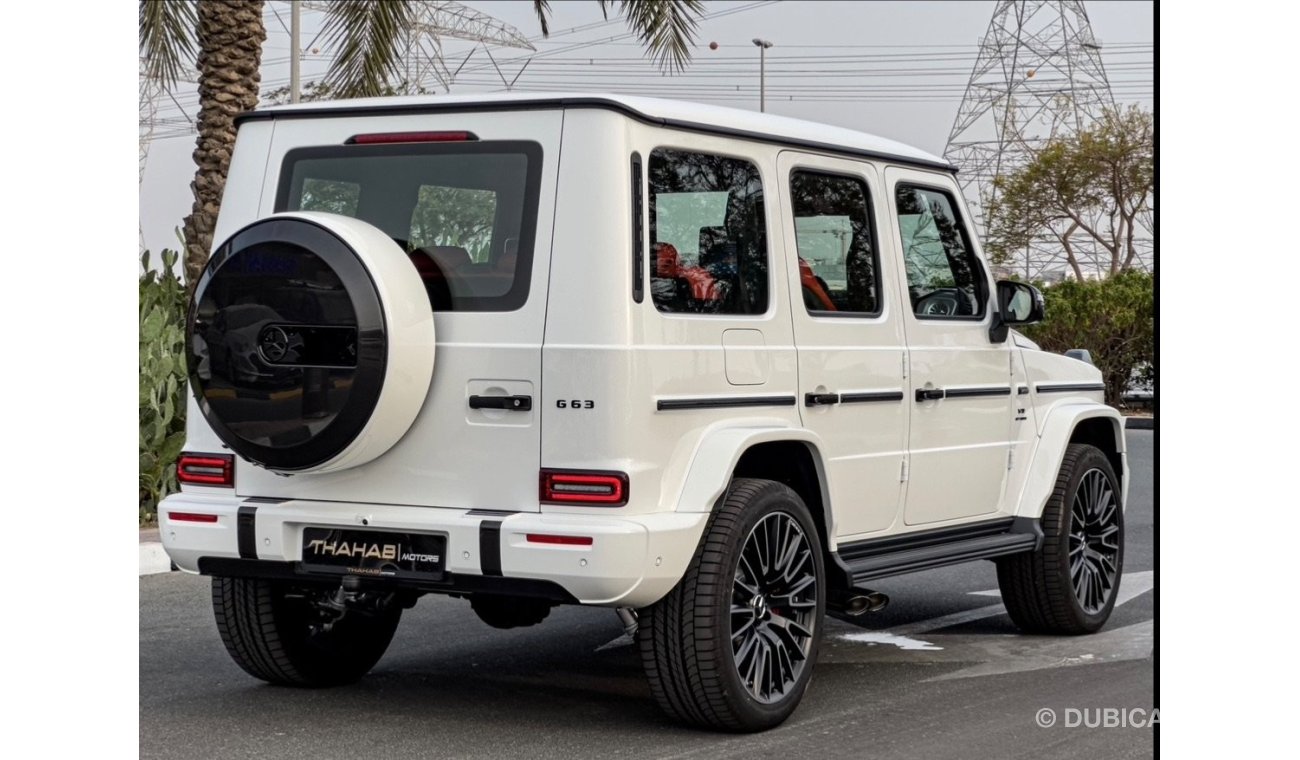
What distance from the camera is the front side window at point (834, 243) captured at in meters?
6.49

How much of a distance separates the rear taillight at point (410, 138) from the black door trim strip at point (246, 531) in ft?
4.38

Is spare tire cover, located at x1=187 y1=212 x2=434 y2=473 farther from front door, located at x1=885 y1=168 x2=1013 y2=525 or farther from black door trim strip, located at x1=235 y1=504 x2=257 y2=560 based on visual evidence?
front door, located at x1=885 y1=168 x2=1013 y2=525

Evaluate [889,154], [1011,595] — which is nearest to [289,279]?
[889,154]

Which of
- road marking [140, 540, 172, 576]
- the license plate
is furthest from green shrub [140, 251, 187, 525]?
the license plate

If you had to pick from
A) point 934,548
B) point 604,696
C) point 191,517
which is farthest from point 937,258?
point 191,517

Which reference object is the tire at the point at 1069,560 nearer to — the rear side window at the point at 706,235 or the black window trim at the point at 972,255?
the black window trim at the point at 972,255

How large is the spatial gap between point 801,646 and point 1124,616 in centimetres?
293

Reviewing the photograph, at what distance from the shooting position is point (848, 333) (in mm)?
6578

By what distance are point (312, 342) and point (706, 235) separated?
1435 mm

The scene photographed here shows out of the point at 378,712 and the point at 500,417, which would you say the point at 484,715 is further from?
the point at 500,417

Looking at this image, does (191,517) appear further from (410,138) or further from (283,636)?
(410,138)

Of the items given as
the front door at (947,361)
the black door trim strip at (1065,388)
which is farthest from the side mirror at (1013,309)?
the black door trim strip at (1065,388)

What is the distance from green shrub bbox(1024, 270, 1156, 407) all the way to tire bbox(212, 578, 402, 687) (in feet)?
65.7

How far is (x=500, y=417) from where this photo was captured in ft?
18.5
